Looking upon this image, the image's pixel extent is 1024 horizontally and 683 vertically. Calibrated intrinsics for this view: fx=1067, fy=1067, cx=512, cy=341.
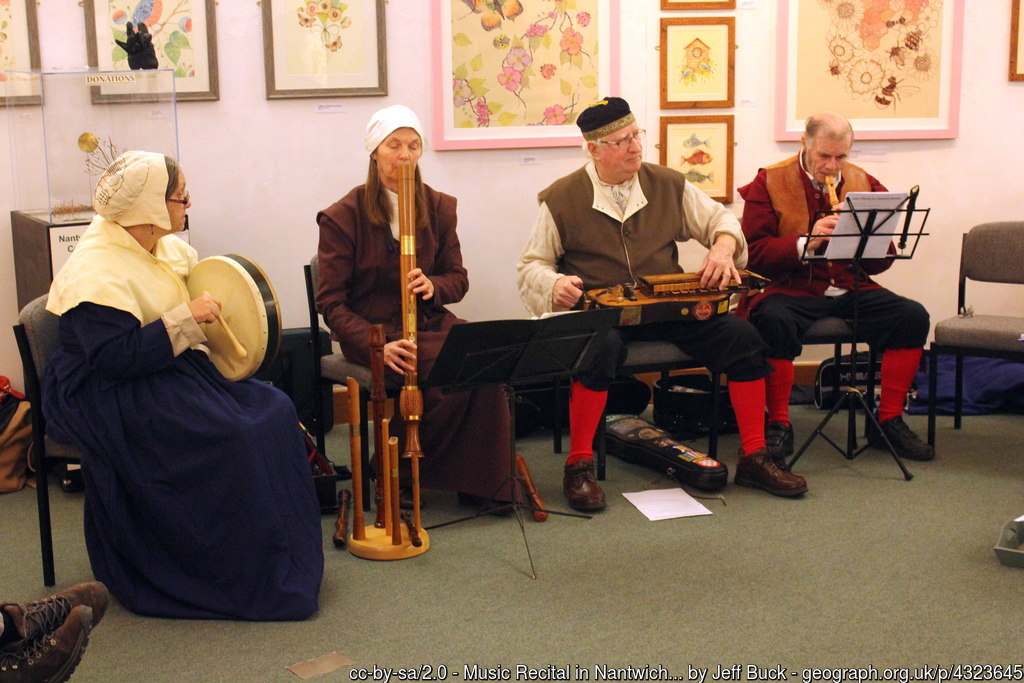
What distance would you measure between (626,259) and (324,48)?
5.55 ft

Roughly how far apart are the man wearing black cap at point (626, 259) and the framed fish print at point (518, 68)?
767mm

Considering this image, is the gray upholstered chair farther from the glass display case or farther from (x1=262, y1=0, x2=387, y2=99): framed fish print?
the glass display case

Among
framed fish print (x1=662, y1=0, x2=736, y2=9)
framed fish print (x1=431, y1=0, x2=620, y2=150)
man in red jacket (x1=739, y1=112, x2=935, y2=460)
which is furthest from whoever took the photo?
framed fish print (x1=662, y1=0, x2=736, y2=9)

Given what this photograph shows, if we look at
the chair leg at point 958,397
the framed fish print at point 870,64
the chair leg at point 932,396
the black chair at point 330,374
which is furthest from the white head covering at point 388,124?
the chair leg at point 958,397

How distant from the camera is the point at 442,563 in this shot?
3141 mm

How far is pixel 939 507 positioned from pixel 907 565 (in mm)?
614

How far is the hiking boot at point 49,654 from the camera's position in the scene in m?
2.16

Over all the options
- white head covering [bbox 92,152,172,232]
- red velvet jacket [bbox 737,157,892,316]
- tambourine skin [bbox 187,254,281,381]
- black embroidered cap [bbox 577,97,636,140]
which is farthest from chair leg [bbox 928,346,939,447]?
white head covering [bbox 92,152,172,232]

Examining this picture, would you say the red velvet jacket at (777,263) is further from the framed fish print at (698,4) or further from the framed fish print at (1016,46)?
the framed fish print at (1016,46)

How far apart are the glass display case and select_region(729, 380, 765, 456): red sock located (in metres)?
2.44

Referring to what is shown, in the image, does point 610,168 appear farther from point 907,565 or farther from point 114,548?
point 114,548

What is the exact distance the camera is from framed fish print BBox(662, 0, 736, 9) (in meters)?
4.83

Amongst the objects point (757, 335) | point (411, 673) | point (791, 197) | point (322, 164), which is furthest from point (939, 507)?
point (322, 164)

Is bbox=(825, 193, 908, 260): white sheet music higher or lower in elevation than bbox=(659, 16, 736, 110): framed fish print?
lower
